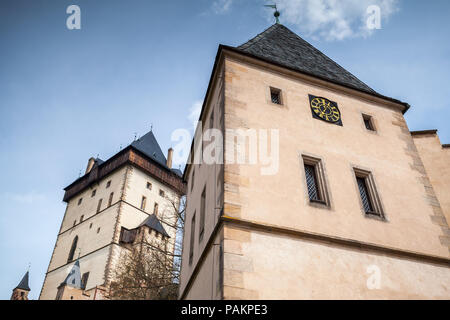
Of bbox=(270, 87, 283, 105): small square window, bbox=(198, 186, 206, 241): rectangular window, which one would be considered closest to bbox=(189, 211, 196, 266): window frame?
bbox=(198, 186, 206, 241): rectangular window

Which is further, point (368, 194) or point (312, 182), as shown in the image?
point (368, 194)

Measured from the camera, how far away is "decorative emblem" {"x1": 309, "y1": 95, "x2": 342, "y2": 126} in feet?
35.6

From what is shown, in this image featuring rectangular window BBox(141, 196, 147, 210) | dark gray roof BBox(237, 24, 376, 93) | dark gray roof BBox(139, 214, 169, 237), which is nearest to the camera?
dark gray roof BBox(237, 24, 376, 93)

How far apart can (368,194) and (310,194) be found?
6.10 feet

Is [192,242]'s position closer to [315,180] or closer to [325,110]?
[315,180]

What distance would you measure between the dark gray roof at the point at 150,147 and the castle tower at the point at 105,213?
18 centimetres

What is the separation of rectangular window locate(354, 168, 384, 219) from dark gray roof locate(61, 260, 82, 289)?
34667 millimetres

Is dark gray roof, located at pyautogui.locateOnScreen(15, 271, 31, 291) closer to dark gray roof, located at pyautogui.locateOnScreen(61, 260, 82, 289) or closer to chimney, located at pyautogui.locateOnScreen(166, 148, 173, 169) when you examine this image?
dark gray roof, located at pyautogui.locateOnScreen(61, 260, 82, 289)

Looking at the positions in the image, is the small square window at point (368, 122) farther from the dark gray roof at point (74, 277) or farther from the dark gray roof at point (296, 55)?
the dark gray roof at point (74, 277)

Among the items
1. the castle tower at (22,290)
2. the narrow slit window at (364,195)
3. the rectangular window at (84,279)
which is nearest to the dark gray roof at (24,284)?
the castle tower at (22,290)

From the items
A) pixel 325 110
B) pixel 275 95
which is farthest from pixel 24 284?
pixel 325 110

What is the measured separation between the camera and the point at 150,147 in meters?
55.2

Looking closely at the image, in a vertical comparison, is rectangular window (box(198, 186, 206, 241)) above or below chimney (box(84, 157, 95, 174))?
below

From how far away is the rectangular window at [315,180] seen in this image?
9040mm
